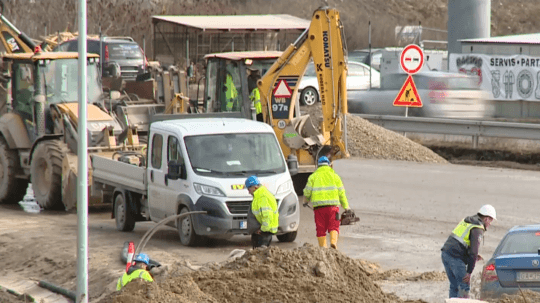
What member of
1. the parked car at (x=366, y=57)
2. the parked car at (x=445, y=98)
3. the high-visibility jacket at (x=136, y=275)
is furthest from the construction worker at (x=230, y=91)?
the parked car at (x=366, y=57)

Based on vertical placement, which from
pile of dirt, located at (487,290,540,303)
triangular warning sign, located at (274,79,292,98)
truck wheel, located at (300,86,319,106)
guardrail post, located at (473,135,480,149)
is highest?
triangular warning sign, located at (274,79,292,98)

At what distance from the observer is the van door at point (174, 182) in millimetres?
17109

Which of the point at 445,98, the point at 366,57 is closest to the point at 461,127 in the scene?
the point at 445,98

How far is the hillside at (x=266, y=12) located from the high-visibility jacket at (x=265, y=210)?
98.4 ft

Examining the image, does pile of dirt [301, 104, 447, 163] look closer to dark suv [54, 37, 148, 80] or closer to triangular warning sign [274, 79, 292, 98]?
triangular warning sign [274, 79, 292, 98]

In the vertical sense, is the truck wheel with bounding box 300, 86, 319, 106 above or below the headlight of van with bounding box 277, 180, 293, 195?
above

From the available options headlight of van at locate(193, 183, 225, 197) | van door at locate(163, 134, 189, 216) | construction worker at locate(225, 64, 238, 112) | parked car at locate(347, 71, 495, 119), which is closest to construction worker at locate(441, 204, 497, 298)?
headlight of van at locate(193, 183, 225, 197)

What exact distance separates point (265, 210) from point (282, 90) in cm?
732

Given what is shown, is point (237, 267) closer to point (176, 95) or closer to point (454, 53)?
point (176, 95)

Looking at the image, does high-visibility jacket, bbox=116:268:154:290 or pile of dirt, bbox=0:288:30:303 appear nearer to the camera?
high-visibility jacket, bbox=116:268:154:290

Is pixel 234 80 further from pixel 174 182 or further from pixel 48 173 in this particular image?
pixel 174 182

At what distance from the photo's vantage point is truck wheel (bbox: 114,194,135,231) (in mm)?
18703

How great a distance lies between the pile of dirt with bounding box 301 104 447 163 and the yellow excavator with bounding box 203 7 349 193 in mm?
5606

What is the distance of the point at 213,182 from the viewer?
16.8 m
